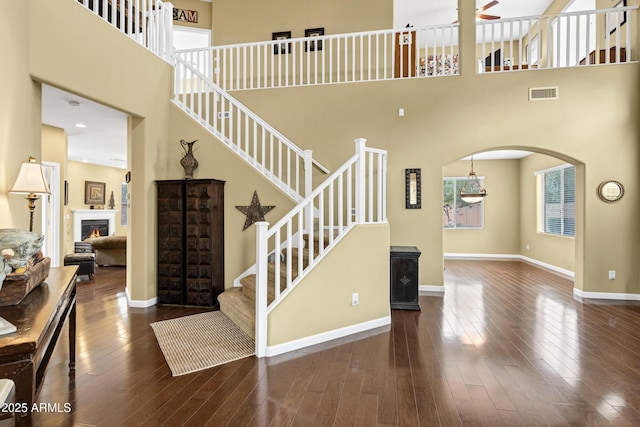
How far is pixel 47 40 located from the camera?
331 cm

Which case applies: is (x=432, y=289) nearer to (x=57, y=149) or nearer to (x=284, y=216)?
(x=284, y=216)

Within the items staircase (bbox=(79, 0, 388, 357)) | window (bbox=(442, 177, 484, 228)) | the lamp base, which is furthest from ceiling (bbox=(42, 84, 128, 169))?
window (bbox=(442, 177, 484, 228))

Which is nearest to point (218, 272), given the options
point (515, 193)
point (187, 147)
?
point (187, 147)

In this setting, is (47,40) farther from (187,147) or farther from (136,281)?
(136,281)

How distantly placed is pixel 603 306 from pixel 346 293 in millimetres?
3829

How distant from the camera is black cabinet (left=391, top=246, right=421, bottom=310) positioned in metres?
4.59

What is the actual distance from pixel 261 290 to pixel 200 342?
0.96 meters

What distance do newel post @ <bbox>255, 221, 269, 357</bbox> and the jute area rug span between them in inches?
6.9

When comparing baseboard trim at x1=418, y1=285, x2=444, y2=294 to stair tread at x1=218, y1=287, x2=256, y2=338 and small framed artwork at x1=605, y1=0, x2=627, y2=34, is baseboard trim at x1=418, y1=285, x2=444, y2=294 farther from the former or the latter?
small framed artwork at x1=605, y1=0, x2=627, y2=34

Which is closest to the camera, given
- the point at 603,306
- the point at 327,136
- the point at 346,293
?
the point at 346,293

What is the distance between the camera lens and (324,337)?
135 inches

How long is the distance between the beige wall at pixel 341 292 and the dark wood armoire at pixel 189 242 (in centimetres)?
198

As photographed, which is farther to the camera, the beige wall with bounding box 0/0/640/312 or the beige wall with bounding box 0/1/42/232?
the beige wall with bounding box 0/0/640/312

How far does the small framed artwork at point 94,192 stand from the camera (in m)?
10.4
